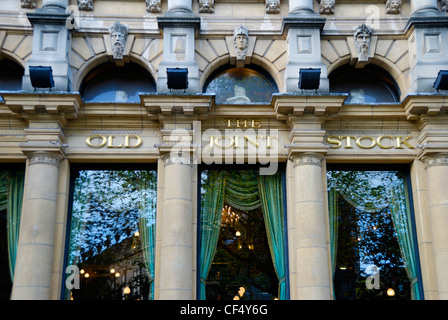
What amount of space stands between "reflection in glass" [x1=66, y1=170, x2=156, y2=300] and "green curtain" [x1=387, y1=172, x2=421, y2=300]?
6.18 m

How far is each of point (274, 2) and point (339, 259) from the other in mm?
7105

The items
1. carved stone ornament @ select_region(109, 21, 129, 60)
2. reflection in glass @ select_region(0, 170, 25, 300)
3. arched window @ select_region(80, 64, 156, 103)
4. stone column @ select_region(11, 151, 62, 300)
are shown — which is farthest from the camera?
arched window @ select_region(80, 64, 156, 103)

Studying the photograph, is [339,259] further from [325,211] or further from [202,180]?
[202,180]

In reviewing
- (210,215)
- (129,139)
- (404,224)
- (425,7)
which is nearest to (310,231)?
(210,215)

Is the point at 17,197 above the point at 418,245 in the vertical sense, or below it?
above

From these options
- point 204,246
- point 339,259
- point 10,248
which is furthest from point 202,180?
point 10,248

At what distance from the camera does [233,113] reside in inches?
603

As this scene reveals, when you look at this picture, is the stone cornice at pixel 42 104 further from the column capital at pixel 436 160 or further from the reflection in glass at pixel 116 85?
the column capital at pixel 436 160

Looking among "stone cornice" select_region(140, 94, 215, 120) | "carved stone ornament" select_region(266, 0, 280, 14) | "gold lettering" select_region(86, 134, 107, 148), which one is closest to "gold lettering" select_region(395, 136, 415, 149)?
"carved stone ornament" select_region(266, 0, 280, 14)

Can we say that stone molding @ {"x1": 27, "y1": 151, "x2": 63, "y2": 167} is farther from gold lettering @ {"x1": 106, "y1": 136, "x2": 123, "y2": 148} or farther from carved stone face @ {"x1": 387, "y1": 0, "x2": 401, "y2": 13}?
carved stone face @ {"x1": 387, "y1": 0, "x2": 401, "y2": 13}

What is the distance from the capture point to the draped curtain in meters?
14.7

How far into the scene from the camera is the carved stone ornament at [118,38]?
15.8 metres

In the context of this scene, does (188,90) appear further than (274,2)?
No
